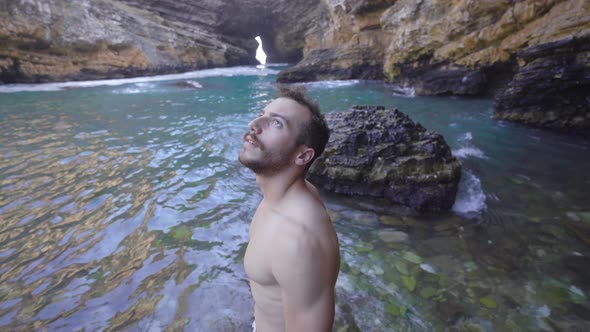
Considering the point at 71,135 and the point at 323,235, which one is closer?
the point at 323,235

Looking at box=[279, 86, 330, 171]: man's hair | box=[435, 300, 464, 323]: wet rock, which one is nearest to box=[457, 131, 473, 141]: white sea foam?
box=[435, 300, 464, 323]: wet rock

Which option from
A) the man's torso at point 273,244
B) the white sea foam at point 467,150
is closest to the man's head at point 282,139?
the man's torso at point 273,244

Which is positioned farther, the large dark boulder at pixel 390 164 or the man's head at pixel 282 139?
the large dark boulder at pixel 390 164

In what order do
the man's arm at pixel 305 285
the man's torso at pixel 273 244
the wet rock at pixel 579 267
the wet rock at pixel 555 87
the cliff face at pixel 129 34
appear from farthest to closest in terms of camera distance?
1. the cliff face at pixel 129 34
2. the wet rock at pixel 555 87
3. the wet rock at pixel 579 267
4. the man's torso at pixel 273 244
5. the man's arm at pixel 305 285

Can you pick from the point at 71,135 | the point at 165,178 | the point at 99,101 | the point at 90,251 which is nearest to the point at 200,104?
the point at 99,101

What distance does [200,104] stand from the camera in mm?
12148

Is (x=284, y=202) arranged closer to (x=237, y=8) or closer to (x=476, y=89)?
(x=476, y=89)

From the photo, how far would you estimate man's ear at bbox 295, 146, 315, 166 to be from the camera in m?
1.36

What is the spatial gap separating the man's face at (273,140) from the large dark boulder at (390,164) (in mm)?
2812

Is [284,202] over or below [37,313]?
over

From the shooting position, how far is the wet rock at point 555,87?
634 cm

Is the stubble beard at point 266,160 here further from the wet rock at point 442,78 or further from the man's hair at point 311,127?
the wet rock at point 442,78

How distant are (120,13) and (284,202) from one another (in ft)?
97.0

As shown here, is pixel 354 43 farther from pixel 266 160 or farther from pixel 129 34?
pixel 266 160
